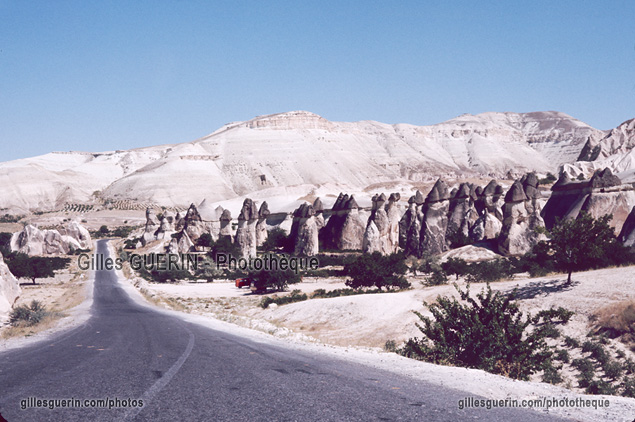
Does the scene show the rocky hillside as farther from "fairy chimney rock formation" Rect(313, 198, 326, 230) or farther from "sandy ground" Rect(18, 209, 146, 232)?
"fairy chimney rock formation" Rect(313, 198, 326, 230)

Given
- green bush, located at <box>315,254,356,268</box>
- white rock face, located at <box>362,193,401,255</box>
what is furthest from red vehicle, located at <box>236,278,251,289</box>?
white rock face, located at <box>362,193,401,255</box>

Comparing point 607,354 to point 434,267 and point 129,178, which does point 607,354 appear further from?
point 129,178

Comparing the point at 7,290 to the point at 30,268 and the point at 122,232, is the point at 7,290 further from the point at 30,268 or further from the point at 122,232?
the point at 122,232

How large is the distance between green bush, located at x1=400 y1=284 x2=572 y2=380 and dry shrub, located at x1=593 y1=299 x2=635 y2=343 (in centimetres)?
276

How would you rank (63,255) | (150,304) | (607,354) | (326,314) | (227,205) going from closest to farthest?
(607,354)
(326,314)
(150,304)
(63,255)
(227,205)

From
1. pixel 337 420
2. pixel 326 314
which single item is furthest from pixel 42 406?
pixel 326 314

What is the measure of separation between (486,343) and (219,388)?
21.7 ft

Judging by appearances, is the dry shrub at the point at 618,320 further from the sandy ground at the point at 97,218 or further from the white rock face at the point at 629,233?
the sandy ground at the point at 97,218

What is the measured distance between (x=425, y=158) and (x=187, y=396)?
600ft

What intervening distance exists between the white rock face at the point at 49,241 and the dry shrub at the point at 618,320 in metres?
60.1

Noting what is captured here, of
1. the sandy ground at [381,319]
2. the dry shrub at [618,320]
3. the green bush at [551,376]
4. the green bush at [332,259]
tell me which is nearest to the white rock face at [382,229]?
the green bush at [332,259]

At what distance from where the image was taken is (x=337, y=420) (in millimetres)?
4820

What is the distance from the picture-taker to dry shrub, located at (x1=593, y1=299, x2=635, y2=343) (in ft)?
39.3

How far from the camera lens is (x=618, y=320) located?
12523mm
